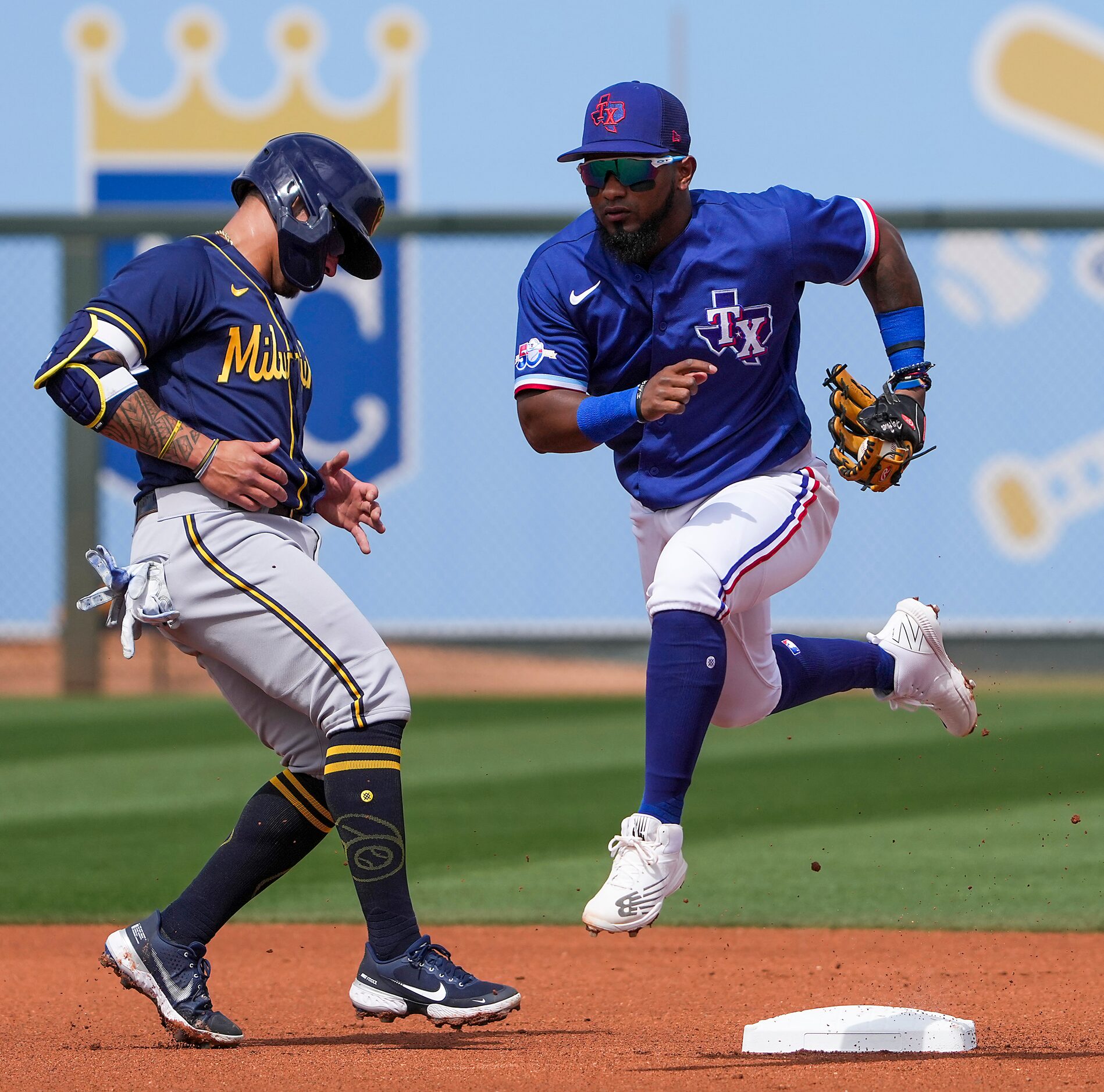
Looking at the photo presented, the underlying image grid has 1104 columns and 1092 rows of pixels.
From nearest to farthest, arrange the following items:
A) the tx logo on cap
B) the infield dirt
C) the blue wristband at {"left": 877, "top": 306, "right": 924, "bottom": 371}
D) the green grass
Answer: the infield dirt < the tx logo on cap < the blue wristband at {"left": 877, "top": 306, "right": 924, "bottom": 371} < the green grass

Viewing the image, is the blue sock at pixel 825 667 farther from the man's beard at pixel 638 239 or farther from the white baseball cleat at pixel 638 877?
the man's beard at pixel 638 239

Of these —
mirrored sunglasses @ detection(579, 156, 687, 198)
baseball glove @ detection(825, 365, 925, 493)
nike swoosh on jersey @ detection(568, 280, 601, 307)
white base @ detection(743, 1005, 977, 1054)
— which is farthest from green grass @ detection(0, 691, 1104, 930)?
mirrored sunglasses @ detection(579, 156, 687, 198)

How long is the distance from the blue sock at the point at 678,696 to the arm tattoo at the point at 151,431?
105 centimetres

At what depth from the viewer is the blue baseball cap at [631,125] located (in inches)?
156

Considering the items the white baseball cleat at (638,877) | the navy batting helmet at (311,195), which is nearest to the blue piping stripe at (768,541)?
the white baseball cleat at (638,877)

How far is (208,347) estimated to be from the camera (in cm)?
383

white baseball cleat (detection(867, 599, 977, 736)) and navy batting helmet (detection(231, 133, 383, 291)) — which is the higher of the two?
navy batting helmet (detection(231, 133, 383, 291))

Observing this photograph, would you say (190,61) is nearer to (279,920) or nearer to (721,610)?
(279,920)

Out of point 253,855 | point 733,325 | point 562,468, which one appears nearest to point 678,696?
point 733,325

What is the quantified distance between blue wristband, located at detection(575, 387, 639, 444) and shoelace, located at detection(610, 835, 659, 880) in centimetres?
84

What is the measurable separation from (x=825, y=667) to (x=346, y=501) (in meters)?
1.38

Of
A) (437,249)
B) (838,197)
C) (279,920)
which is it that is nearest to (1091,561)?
(437,249)

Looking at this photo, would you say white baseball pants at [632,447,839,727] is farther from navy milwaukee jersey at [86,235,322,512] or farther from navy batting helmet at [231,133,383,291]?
navy batting helmet at [231,133,383,291]

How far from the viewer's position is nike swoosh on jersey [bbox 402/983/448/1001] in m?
3.73
